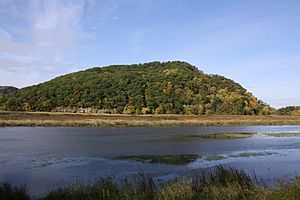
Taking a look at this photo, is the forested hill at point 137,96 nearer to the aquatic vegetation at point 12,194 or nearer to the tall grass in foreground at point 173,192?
the tall grass in foreground at point 173,192

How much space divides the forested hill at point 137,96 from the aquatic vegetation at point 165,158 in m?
81.2

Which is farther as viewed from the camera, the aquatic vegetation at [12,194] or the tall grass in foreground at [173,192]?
the aquatic vegetation at [12,194]

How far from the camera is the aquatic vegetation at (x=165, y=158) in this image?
1995cm

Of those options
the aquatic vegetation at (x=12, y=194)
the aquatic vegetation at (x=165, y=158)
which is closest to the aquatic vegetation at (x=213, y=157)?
the aquatic vegetation at (x=165, y=158)

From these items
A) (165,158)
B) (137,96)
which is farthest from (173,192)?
(137,96)

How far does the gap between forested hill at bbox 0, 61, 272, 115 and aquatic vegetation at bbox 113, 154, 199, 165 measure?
8122 cm

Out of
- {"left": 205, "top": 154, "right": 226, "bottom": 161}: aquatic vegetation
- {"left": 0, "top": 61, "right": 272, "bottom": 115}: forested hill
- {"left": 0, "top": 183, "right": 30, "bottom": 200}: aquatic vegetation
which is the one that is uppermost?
{"left": 0, "top": 61, "right": 272, "bottom": 115}: forested hill

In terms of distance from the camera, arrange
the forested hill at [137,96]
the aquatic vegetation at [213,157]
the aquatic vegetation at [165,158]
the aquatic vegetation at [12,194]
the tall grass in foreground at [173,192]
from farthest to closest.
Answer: the forested hill at [137,96], the aquatic vegetation at [213,157], the aquatic vegetation at [165,158], the aquatic vegetation at [12,194], the tall grass in foreground at [173,192]

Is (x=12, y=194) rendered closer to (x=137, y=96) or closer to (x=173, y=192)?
(x=173, y=192)

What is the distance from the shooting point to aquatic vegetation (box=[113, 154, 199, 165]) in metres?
20.0

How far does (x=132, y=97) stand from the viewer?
116312 millimetres

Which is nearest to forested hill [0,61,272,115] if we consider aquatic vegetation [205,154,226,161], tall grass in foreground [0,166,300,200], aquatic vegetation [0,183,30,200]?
aquatic vegetation [205,154,226,161]

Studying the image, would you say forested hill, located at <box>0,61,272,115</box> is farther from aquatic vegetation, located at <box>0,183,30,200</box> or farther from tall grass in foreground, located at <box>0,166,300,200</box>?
aquatic vegetation, located at <box>0,183,30,200</box>

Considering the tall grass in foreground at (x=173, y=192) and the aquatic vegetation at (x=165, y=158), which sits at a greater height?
the tall grass in foreground at (x=173, y=192)
